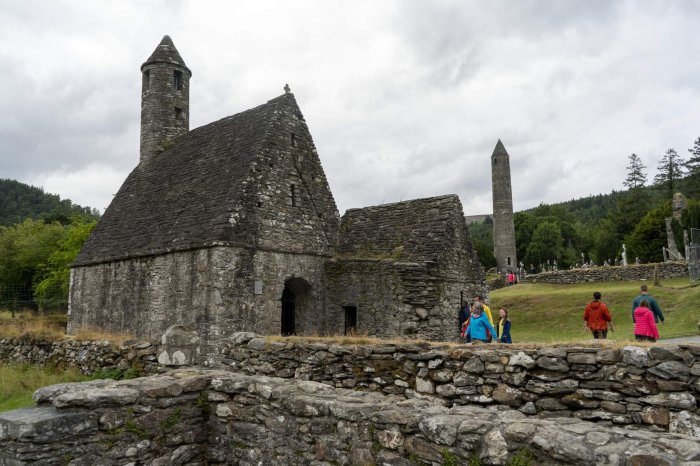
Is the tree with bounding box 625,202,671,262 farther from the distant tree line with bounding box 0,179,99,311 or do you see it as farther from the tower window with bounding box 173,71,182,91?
the distant tree line with bounding box 0,179,99,311

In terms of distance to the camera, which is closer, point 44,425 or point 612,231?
point 44,425

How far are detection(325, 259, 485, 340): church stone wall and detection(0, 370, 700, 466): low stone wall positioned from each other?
956 centimetres

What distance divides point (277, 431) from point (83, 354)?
33.8 ft

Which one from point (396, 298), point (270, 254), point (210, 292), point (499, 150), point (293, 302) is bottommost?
point (293, 302)

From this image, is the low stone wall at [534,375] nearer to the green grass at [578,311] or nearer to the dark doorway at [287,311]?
the dark doorway at [287,311]

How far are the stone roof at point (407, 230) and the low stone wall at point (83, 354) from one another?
7817mm

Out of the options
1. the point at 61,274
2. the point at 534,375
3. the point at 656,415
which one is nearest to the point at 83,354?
the point at 534,375

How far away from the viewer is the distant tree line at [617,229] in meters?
51.9

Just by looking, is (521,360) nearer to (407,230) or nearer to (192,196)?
(407,230)

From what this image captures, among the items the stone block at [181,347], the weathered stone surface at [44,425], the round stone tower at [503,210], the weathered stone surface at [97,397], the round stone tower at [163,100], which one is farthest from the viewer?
the round stone tower at [503,210]

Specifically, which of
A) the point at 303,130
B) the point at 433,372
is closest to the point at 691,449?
the point at 433,372

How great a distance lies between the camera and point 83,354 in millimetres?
13375

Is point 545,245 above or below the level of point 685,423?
above

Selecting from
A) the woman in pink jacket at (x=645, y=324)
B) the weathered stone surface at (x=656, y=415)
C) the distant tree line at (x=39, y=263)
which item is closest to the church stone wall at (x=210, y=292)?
the woman in pink jacket at (x=645, y=324)
